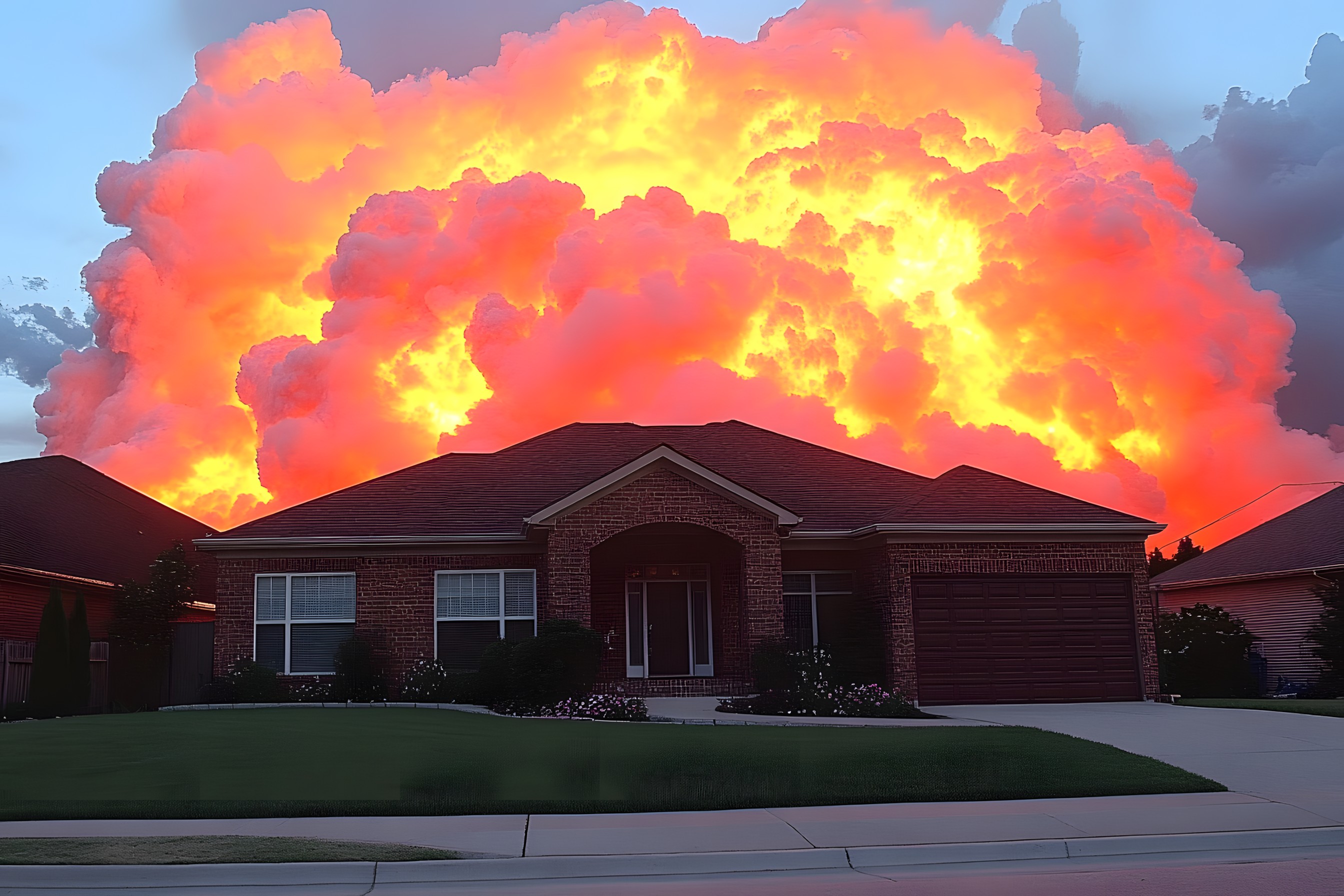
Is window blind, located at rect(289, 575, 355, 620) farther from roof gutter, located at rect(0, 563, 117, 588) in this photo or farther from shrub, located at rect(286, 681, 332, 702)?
roof gutter, located at rect(0, 563, 117, 588)

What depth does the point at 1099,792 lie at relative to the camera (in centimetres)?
1101

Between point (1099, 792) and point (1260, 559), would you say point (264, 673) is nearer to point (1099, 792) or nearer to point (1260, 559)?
point (1099, 792)

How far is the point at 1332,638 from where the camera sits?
26469 mm

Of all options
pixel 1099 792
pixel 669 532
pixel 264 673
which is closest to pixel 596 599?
pixel 669 532

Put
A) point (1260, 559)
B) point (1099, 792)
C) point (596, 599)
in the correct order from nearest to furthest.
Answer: point (1099, 792) < point (596, 599) < point (1260, 559)

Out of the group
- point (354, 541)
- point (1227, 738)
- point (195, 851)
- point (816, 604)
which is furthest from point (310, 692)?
point (1227, 738)

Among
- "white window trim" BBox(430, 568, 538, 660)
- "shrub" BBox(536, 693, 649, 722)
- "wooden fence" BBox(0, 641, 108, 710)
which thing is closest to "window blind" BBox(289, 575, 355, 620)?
"white window trim" BBox(430, 568, 538, 660)

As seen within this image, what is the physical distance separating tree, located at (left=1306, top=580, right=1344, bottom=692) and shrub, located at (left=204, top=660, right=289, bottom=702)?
74.2 feet

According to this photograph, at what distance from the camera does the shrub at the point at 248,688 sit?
23.6 m

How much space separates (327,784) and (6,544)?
59.1ft

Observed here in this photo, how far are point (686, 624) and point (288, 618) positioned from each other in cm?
838

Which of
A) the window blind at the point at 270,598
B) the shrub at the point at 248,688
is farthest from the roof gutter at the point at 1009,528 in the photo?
the shrub at the point at 248,688

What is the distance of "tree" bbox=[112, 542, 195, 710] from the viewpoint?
2806 centimetres

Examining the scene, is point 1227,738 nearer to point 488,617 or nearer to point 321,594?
point 488,617
